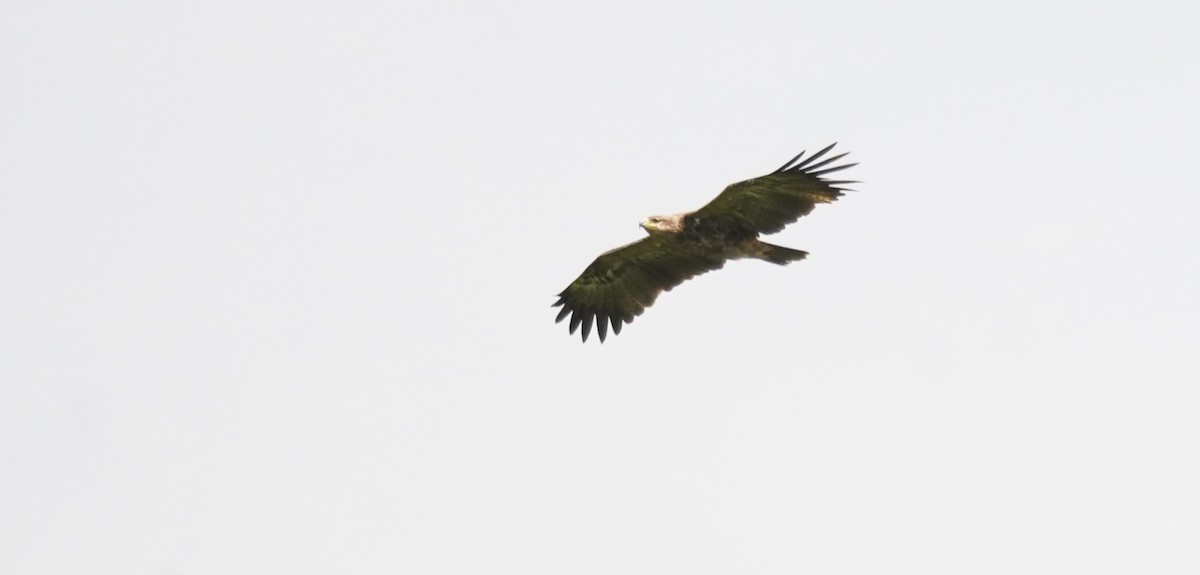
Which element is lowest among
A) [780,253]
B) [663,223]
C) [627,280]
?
[780,253]

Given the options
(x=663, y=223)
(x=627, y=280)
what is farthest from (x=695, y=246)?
(x=627, y=280)

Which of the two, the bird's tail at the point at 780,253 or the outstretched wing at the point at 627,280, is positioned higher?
the outstretched wing at the point at 627,280

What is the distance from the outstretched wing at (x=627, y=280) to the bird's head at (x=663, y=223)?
580 mm

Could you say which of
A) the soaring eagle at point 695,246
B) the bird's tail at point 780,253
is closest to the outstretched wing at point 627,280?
the soaring eagle at point 695,246

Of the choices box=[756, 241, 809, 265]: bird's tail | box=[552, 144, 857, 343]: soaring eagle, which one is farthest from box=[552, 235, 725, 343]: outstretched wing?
box=[756, 241, 809, 265]: bird's tail

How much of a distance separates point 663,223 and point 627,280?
2.42 metres

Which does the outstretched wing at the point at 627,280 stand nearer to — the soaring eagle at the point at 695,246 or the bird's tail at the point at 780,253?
the soaring eagle at the point at 695,246

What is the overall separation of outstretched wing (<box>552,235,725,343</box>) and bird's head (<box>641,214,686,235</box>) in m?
0.58

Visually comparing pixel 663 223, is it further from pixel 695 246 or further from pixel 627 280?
pixel 627 280

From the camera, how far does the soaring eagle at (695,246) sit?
70.0 feet

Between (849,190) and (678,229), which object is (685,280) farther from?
(849,190)

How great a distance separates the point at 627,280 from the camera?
80.4ft

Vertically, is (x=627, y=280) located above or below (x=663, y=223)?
above

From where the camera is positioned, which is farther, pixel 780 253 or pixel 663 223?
pixel 663 223
